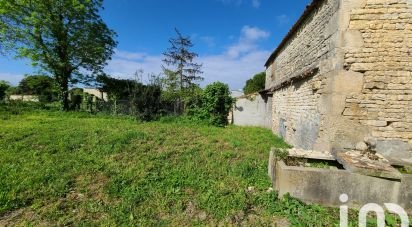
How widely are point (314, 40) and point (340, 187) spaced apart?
4448mm

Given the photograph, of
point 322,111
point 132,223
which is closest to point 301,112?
point 322,111

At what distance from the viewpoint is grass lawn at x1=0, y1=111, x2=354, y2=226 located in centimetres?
338

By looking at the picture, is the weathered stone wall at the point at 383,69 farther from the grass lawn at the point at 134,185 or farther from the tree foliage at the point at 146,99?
the tree foliage at the point at 146,99

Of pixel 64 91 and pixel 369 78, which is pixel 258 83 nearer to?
pixel 64 91

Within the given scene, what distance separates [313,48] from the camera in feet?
21.5

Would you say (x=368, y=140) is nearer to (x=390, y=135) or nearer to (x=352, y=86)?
(x=390, y=135)

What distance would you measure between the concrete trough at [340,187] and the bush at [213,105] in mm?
9001

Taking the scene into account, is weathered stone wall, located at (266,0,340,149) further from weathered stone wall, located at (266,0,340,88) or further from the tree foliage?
the tree foliage

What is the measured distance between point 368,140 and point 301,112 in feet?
7.87

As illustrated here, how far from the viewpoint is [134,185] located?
4309mm

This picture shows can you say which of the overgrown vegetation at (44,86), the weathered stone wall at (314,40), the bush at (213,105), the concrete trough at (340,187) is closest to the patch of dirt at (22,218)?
the concrete trough at (340,187)

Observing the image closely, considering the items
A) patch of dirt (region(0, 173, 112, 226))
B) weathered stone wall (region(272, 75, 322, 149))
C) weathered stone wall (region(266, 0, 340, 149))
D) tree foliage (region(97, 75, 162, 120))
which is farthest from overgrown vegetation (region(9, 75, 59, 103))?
weathered stone wall (region(266, 0, 340, 149))

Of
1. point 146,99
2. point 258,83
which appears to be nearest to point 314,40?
point 146,99

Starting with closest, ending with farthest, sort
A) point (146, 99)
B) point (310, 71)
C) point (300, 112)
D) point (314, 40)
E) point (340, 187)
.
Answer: point (340, 187) < point (310, 71) < point (314, 40) < point (300, 112) < point (146, 99)
